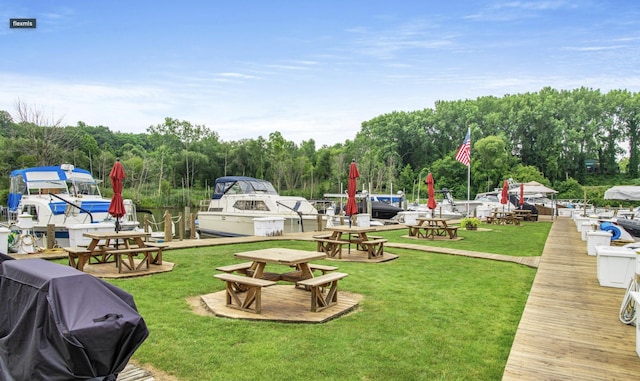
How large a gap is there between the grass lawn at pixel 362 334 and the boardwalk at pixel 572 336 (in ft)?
0.76

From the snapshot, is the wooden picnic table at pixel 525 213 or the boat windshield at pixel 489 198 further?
the boat windshield at pixel 489 198

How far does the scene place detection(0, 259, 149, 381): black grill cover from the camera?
2834 mm

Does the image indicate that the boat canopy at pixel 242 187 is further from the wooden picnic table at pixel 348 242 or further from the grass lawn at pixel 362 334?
the grass lawn at pixel 362 334

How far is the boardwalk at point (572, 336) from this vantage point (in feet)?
13.5

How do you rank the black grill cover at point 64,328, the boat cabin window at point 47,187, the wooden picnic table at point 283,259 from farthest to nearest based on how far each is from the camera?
the boat cabin window at point 47,187, the wooden picnic table at point 283,259, the black grill cover at point 64,328

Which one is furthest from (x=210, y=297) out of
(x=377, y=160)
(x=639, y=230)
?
(x=377, y=160)

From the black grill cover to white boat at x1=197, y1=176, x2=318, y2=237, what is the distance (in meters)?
15.6

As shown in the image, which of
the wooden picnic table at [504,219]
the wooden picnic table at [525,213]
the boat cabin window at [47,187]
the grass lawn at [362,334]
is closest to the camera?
the grass lawn at [362,334]

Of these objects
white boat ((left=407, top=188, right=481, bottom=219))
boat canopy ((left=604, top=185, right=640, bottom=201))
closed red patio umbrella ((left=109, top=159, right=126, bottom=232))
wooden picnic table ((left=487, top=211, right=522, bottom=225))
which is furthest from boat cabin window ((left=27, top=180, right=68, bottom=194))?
boat canopy ((left=604, top=185, right=640, bottom=201))

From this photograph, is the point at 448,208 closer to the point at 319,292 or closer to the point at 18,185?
the point at 18,185

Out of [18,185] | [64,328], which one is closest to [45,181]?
[18,185]

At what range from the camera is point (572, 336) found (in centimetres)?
511

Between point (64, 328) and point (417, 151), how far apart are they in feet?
236

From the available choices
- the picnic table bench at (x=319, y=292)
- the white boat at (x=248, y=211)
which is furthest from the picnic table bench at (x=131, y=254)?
the white boat at (x=248, y=211)
